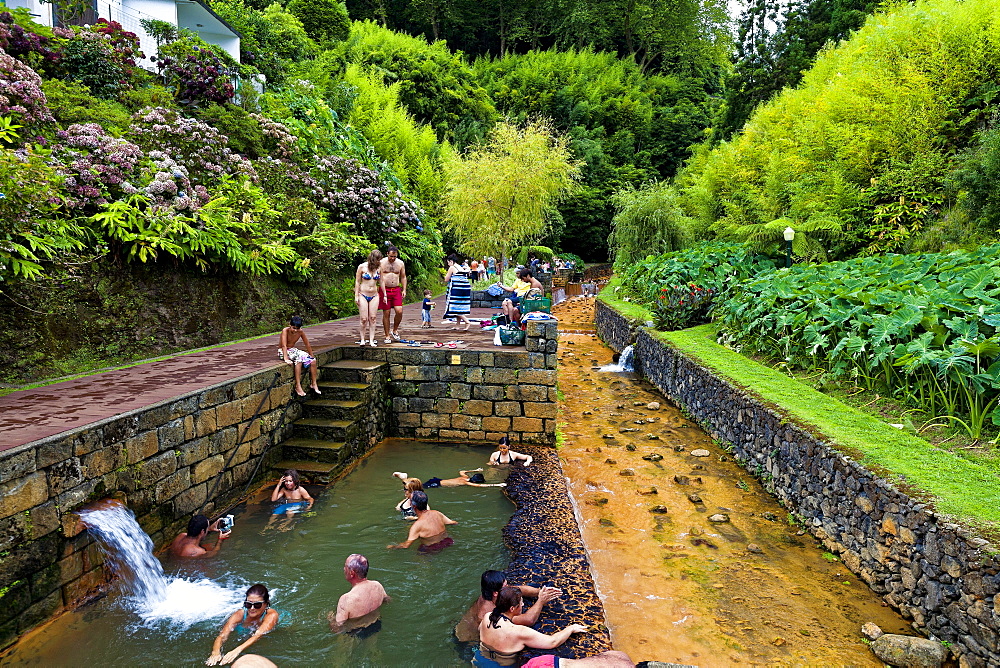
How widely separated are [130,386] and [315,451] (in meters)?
2.03

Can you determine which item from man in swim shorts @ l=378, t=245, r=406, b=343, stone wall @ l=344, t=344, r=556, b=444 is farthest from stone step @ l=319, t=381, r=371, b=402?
man in swim shorts @ l=378, t=245, r=406, b=343

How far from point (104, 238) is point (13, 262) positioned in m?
1.54

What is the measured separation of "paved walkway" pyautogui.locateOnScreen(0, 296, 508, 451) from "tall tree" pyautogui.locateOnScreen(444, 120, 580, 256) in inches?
412

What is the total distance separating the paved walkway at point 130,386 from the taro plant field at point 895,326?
4.66 m

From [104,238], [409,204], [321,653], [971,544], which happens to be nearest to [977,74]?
[971,544]

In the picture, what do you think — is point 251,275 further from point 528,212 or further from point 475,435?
point 528,212

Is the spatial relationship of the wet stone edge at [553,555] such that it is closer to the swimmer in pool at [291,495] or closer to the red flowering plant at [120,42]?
the swimmer in pool at [291,495]

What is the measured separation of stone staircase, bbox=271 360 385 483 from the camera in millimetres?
6637

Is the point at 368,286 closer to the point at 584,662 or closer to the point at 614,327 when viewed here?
the point at 584,662

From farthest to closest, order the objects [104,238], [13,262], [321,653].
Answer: [104,238], [13,262], [321,653]

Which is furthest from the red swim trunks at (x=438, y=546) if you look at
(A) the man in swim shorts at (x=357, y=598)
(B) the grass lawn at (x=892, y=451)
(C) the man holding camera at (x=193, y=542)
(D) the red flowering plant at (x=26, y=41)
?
(D) the red flowering plant at (x=26, y=41)

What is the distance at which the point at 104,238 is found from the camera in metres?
7.46

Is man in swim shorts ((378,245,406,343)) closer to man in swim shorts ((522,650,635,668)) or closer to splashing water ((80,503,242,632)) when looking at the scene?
splashing water ((80,503,242,632))

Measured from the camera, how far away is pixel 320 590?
451 cm
